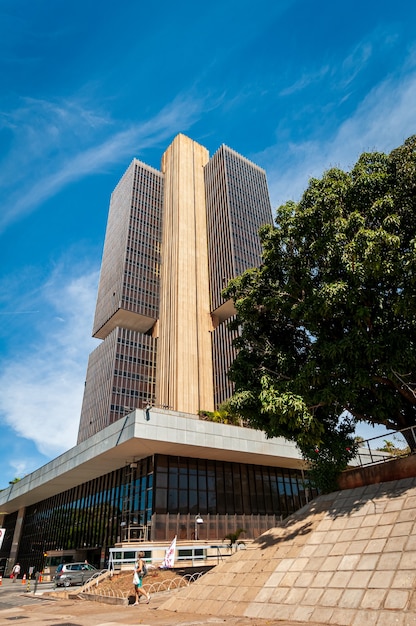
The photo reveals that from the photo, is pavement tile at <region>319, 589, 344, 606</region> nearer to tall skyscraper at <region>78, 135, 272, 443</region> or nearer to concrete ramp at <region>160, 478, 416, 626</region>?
concrete ramp at <region>160, 478, 416, 626</region>

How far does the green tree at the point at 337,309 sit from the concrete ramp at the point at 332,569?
10.1ft

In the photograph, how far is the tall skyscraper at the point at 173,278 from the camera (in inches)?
2832

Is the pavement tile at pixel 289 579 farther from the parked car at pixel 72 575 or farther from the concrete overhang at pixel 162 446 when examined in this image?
the parked car at pixel 72 575

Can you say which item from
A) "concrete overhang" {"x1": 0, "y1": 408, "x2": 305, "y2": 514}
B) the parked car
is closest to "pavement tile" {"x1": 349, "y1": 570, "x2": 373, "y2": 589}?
"concrete overhang" {"x1": 0, "y1": 408, "x2": 305, "y2": 514}

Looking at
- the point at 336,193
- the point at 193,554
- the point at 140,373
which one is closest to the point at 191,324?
the point at 140,373

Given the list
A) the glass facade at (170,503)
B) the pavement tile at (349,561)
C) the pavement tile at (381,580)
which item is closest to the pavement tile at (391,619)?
the pavement tile at (381,580)

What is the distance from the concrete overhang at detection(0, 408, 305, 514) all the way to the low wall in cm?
1375

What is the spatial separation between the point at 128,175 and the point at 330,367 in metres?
90.9

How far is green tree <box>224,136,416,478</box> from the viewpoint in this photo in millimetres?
14969

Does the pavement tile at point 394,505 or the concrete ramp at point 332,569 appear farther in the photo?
the pavement tile at point 394,505

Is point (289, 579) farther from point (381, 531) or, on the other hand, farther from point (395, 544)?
point (395, 544)

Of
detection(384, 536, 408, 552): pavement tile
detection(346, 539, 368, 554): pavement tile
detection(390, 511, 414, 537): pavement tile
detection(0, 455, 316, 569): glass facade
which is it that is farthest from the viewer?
detection(0, 455, 316, 569): glass facade

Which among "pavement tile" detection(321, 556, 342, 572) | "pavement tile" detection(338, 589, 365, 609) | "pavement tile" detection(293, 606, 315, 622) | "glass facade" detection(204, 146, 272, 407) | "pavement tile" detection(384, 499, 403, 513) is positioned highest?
"glass facade" detection(204, 146, 272, 407)

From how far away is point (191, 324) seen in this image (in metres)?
74.4
